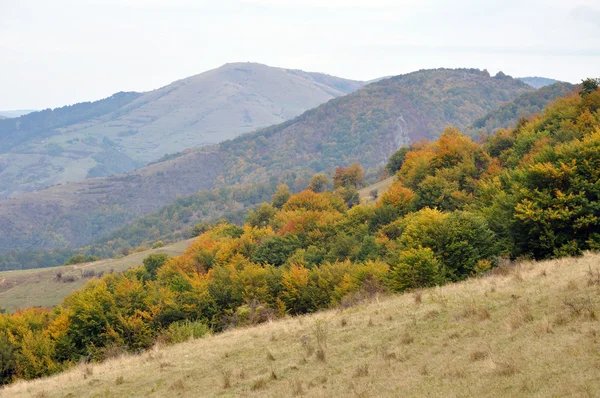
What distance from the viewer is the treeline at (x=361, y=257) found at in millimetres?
32375

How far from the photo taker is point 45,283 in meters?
129

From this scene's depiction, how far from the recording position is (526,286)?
17953 millimetres

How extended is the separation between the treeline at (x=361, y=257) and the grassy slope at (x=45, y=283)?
52.1m

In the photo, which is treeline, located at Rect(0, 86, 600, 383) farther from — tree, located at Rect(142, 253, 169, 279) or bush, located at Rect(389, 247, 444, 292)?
tree, located at Rect(142, 253, 169, 279)

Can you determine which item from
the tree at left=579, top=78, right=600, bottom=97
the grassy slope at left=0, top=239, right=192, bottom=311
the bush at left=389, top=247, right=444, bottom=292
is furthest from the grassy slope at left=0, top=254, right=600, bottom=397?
the grassy slope at left=0, top=239, right=192, bottom=311

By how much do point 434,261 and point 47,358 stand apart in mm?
26714

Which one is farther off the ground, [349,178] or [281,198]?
[349,178]

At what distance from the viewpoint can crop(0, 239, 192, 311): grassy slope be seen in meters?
116

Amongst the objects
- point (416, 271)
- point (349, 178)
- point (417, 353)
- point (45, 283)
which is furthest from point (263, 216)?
point (417, 353)

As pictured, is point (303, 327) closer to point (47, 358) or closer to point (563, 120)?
point (47, 358)

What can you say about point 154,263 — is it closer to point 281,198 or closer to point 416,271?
point 281,198

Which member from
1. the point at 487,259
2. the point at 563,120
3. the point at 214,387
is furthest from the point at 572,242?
the point at 563,120

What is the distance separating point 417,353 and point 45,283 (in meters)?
131

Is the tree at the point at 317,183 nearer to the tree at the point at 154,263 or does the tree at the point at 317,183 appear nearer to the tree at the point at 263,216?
the tree at the point at 263,216
